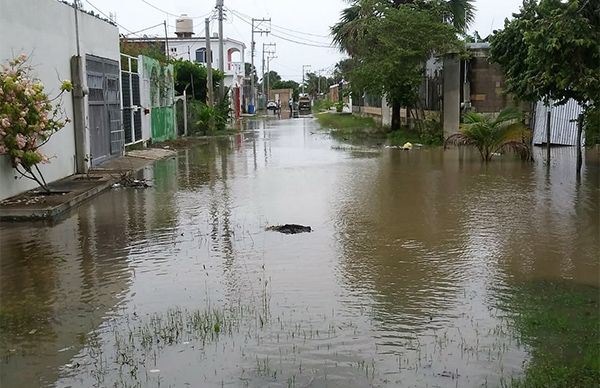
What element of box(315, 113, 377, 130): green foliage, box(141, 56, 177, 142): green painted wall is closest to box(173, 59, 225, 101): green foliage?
box(315, 113, 377, 130): green foliage

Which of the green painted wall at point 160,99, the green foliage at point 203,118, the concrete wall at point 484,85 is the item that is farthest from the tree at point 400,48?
the green foliage at point 203,118

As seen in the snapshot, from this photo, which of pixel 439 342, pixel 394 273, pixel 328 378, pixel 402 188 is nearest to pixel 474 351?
pixel 439 342

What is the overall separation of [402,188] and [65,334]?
9209 mm

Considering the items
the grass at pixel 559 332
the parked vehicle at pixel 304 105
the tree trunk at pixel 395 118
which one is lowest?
the grass at pixel 559 332

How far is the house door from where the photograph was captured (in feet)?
58.8

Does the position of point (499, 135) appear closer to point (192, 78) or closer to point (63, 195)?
point (63, 195)

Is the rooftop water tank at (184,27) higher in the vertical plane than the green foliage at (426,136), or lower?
higher

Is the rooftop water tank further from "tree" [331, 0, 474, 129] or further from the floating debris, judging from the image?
the floating debris

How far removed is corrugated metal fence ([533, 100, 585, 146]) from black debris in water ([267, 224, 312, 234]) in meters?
13.7

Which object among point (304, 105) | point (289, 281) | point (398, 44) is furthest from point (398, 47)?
point (304, 105)

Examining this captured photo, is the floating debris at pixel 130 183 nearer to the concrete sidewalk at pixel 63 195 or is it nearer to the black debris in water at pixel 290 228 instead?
the concrete sidewalk at pixel 63 195

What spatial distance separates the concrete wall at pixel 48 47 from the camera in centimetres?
1254

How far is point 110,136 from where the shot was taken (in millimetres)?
19828

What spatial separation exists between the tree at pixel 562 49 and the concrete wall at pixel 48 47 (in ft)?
30.5
